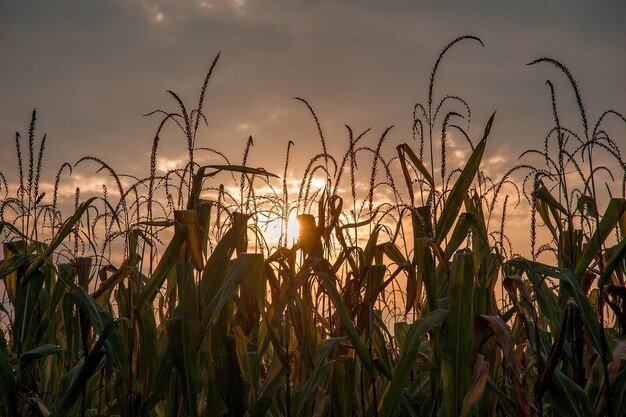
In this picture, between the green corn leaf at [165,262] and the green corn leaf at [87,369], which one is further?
the green corn leaf at [87,369]

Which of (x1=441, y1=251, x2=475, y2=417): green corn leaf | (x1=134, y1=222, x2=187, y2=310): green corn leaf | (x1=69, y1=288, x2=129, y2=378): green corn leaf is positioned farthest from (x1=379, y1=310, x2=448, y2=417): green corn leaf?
(x1=69, y1=288, x2=129, y2=378): green corn leaf

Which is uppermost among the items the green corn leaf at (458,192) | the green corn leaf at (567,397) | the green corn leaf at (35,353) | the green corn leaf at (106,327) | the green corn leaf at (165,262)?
the green corn leaf at (458,192)

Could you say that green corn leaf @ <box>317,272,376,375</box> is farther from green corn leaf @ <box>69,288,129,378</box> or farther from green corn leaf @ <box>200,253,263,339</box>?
green corn leaf @ <box>69,288,129,378</box>

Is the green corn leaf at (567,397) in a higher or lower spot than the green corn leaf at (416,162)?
lower

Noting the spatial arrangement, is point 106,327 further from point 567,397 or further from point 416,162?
point 567,397

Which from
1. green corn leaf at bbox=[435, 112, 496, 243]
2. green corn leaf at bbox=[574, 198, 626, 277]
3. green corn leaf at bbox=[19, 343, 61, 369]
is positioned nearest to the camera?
green corn leaf at bbox=[435, 112, 496, 243]

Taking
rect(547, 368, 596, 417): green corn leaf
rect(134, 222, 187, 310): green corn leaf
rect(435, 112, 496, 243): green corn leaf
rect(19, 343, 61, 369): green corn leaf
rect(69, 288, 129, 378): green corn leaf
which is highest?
rect(435, 112, 496, 243): green corn leaf

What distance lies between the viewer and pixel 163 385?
2.72 m

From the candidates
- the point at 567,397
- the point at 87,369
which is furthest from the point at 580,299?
the point at 87,369

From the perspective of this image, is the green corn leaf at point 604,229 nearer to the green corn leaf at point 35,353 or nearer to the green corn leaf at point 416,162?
the green corn leaf at point 416,162

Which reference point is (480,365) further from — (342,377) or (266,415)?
(266,415)

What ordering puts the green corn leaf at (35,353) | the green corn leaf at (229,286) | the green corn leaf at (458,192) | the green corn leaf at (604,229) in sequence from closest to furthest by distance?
1. the green corn leaf at (229,286)
2. the green corn leaf at (458,192)
3. the green corn leaf at (604,229)
4. the green corn leaf at (35,353)

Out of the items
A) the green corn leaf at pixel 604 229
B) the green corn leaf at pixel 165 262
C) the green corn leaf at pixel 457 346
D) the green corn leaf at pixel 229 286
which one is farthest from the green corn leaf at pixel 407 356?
the green corn leaf at pixel 165 262

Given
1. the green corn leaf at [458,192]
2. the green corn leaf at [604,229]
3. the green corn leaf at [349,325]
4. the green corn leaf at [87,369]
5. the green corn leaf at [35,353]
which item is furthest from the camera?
the green corn leaf at [35,353]
